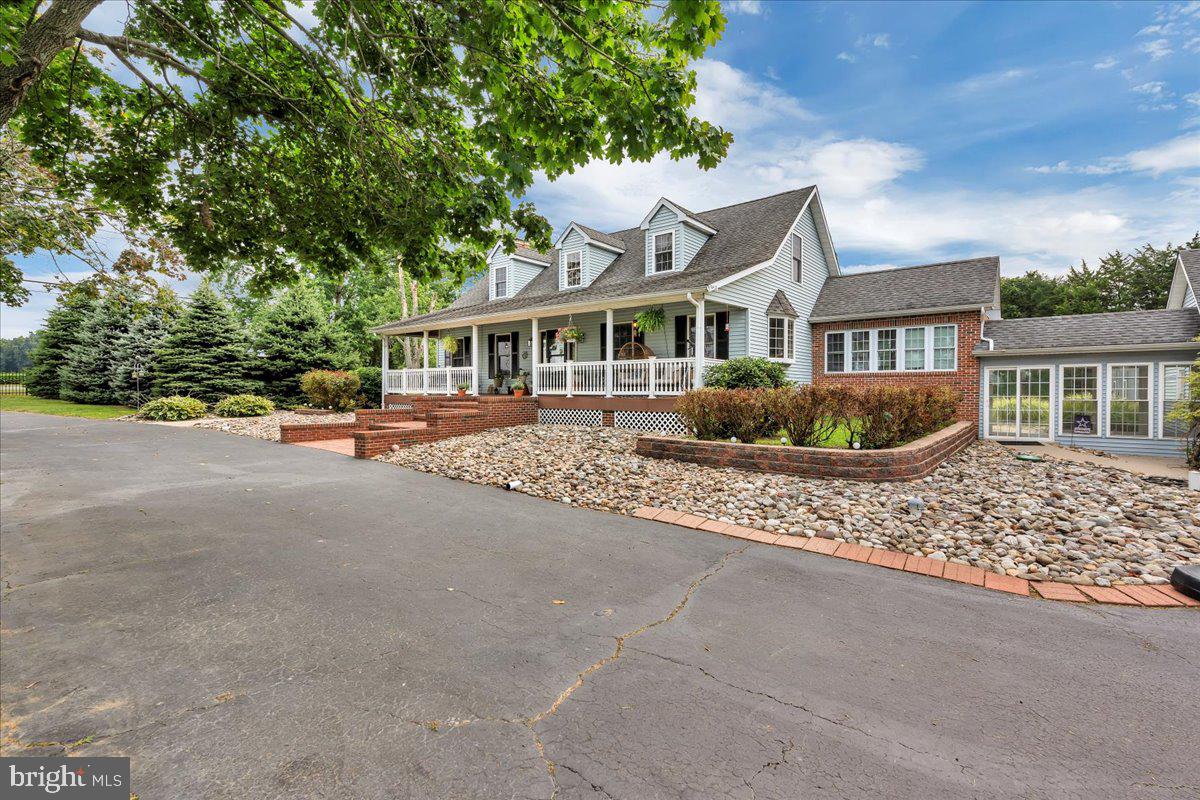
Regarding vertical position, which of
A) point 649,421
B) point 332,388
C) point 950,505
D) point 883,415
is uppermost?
point 332,388

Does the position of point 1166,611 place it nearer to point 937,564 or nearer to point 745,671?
point 937,564

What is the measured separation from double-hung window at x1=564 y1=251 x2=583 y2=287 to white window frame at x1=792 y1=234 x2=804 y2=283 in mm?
7370

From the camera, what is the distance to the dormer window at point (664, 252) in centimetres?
1644

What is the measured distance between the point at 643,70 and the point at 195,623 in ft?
16.7

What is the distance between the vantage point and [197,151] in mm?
6027

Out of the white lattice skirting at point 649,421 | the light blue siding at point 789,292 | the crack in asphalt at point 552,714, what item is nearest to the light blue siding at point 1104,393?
the light blue siding at point 789,292

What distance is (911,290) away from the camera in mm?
16078

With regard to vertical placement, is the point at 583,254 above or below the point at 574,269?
above

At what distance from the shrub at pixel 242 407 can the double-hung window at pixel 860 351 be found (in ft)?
71.3

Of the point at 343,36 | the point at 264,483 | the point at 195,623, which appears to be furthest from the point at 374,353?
the point at 195,623

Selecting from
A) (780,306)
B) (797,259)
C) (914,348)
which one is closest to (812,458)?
(780,306)

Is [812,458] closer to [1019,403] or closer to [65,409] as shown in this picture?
[1019,403]

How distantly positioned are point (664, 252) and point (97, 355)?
2986cm

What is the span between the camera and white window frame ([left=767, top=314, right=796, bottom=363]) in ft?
50.0
